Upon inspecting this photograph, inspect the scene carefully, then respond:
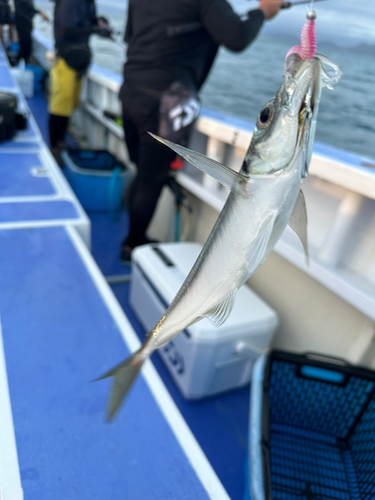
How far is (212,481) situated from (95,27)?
385 centimetres

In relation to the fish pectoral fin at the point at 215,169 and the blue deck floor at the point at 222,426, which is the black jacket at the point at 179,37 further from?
the fish pectoral fin at the point at 215,169

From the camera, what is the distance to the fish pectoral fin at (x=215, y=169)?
0.89 ft

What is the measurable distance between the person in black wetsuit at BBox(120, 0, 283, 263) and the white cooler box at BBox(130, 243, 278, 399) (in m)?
0.53

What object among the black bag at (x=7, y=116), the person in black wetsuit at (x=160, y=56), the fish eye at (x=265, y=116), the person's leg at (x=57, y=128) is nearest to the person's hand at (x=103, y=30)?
the person's leg at (x=57, y=128)

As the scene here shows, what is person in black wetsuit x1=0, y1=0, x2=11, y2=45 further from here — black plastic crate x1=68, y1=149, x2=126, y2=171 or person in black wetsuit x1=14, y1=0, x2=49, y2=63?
black plastic crate x1=68, y1=149, x2=126, y2=171

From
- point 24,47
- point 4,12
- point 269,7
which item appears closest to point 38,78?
point 24,47

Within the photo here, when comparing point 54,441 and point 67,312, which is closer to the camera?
point 54,441

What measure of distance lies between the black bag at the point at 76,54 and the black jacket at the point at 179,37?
1381mm

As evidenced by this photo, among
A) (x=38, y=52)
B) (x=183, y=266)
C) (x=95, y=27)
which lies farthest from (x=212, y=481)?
(x=38, y=52)

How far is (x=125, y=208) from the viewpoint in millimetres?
3211

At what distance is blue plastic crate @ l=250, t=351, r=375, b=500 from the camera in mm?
1182

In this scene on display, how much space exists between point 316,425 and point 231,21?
5.49ft

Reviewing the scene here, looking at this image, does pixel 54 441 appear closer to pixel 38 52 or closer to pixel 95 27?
pixel 95 27

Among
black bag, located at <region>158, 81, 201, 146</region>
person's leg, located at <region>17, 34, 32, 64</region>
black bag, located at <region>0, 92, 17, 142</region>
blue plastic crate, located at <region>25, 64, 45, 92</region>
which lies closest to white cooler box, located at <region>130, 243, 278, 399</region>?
black bag, located at <region>158, 81, 201, 146</region>
